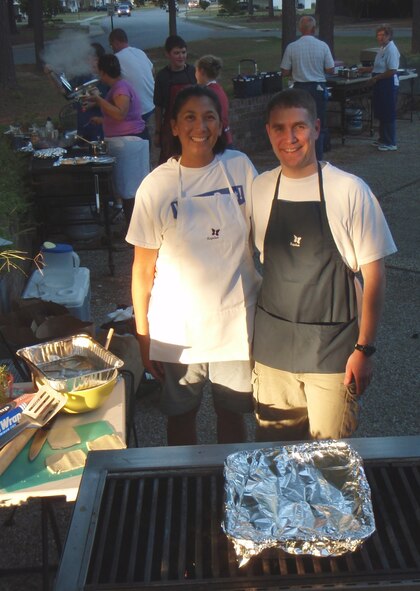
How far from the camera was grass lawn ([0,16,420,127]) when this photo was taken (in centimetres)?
1518

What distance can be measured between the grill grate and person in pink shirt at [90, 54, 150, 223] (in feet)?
16.6

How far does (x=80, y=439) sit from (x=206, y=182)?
99 centimetres

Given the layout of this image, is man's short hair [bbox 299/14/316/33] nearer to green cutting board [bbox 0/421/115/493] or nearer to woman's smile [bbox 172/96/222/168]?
woman's smile [bbox 172/96/222/168]

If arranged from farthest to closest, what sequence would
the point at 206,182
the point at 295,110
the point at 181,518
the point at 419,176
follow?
1. the point at 419,176
2. the point at 206,182
3. the point at 295,110
4. the point at 181,518

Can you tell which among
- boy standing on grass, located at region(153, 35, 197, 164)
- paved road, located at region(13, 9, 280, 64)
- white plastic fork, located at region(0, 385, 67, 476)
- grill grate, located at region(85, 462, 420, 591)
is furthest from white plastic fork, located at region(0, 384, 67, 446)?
paved road, located at region(13, 9, 280, 64)

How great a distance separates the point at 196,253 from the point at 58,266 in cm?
223

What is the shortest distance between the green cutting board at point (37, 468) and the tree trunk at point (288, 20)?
→ 1678 cm

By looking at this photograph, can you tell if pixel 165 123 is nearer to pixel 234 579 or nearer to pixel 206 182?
pixel 206 182

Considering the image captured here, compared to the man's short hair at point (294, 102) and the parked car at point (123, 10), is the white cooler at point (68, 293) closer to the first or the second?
the man's short hair at point (294, 102)

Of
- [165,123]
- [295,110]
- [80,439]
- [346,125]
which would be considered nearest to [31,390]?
[80,439]

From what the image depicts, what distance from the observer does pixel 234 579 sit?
1.45m

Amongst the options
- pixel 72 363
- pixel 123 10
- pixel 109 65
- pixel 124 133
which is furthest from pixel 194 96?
pixel 123 10

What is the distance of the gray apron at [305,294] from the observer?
7.55ft

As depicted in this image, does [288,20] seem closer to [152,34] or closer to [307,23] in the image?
[307,23]
